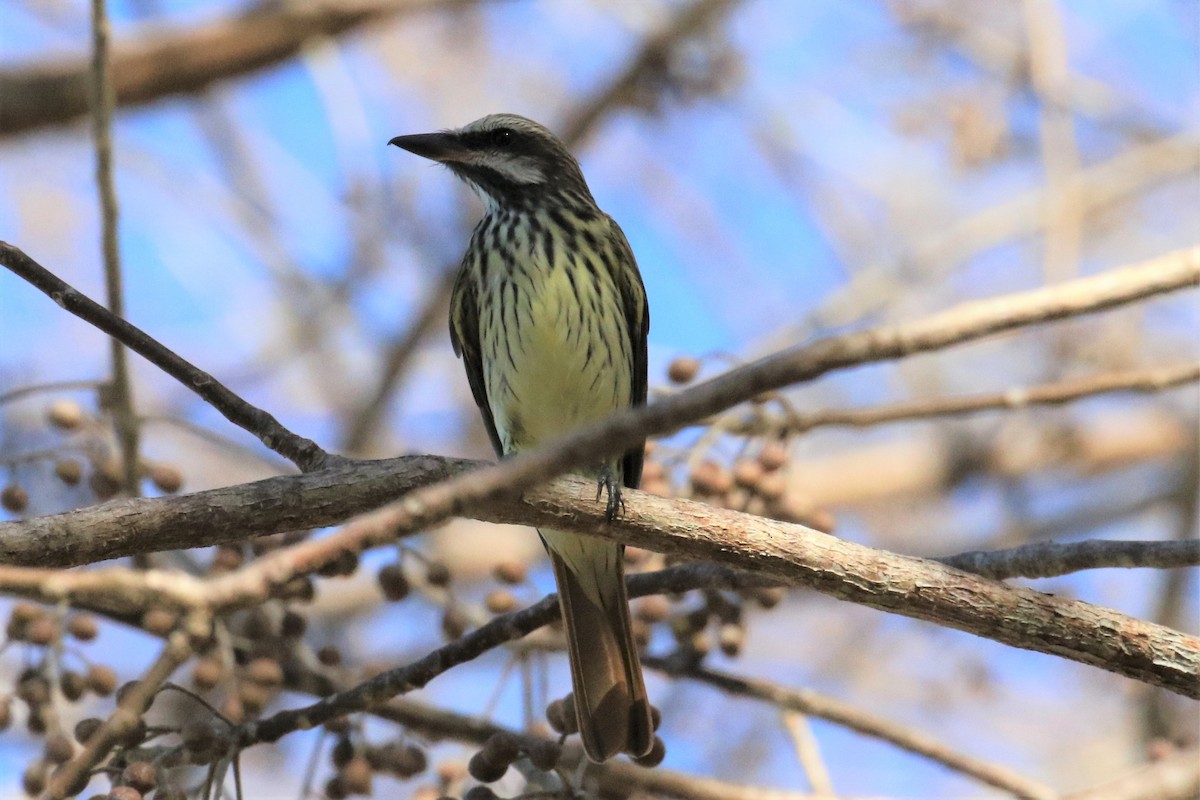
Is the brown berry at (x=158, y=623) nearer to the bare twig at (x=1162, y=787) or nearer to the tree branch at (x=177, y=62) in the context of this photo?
the bare twig at (x=1162, y=787)

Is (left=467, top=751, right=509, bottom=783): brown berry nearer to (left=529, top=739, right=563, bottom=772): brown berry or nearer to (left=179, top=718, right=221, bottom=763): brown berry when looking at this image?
(left=529, top=739, right=563, bottom=772): brown berry

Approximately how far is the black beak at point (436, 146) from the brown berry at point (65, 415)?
1.34 meters

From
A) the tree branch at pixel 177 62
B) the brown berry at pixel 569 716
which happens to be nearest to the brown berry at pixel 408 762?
the brown berry at pixel 569 716

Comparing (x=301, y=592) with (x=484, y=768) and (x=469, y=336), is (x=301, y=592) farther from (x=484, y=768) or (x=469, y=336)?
(x=469, y=336)

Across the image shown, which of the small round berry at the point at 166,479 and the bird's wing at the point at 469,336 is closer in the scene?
the small round berry at the point at 166,479

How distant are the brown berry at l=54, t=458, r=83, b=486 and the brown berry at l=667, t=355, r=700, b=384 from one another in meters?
1.58

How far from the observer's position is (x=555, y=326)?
3.96 metres

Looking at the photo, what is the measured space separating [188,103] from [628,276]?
10.1 ft

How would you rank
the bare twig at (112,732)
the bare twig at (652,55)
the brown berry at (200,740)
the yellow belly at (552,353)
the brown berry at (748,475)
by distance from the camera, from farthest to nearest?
the bare twig at (652,55) < the yellow belly at (552,353) < the brown berry at (748,475) < the brown berry at (200,740) < the bare twig at (112,732)

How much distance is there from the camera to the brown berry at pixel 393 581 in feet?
10.6

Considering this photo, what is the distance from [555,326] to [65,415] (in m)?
1.36

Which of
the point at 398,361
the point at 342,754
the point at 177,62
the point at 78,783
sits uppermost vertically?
A: the point at 177,62

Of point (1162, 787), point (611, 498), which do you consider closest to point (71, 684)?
point (611, 498)

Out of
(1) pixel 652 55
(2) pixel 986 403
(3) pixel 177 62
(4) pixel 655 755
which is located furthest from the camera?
(3) pixel 177 62
